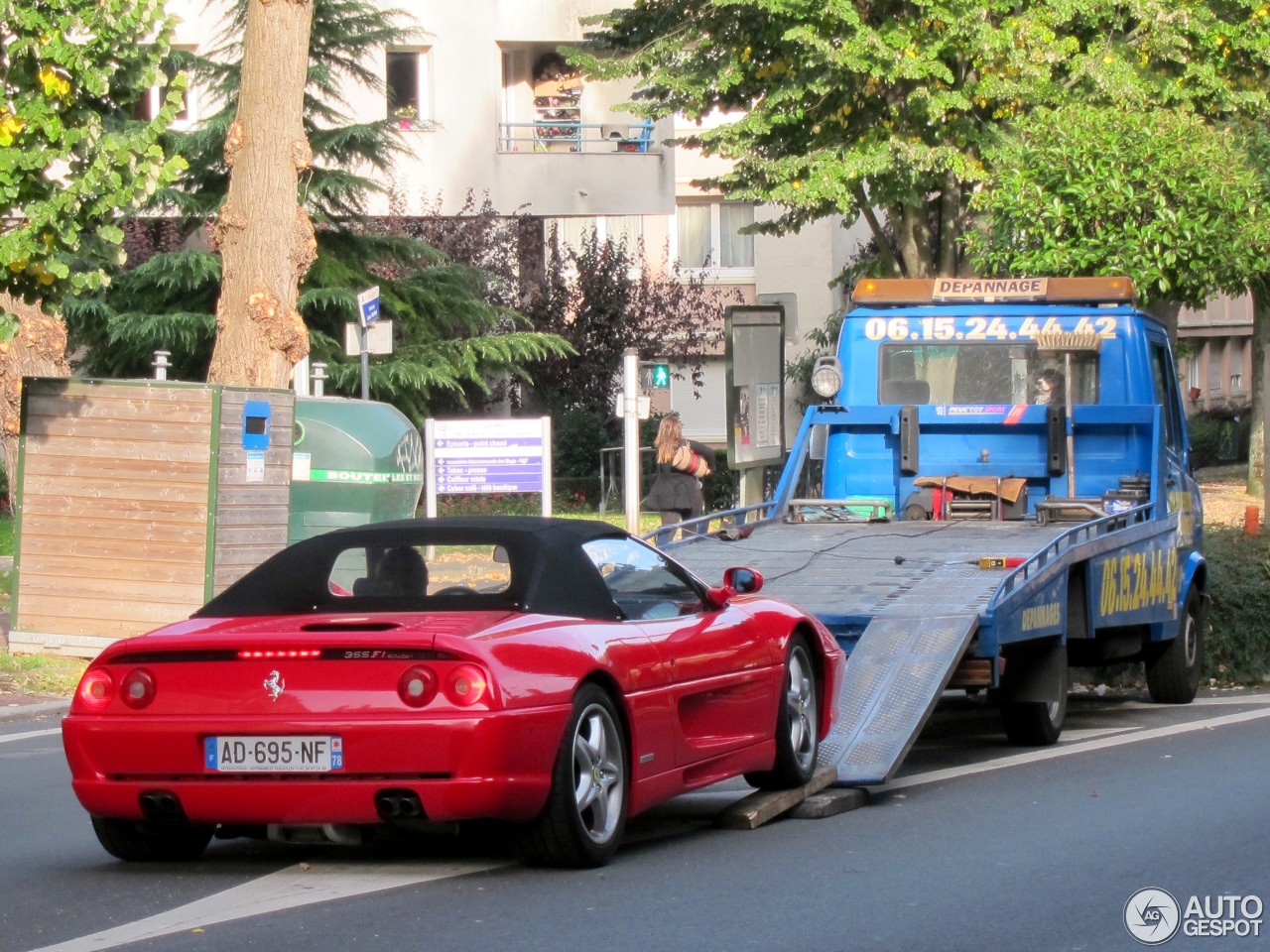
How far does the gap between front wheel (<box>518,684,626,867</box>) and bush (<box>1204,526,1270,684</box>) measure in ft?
27.5

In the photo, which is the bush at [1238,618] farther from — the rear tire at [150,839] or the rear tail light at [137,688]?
the rear tail light at [137,688]

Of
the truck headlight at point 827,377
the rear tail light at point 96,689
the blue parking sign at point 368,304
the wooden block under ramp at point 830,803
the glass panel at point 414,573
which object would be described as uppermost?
the blue parking sign at point 368,304

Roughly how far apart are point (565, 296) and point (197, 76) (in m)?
10.7

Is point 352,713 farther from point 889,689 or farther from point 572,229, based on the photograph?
point 572,229

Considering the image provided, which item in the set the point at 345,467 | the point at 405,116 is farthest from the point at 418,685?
the point at 405,116

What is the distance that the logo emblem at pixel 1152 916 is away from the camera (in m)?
5.95

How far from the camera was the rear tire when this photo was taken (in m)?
7.14

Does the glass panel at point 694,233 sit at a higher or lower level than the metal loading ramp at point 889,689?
higher

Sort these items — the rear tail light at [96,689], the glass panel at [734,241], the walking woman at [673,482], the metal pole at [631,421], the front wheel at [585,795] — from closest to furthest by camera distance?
1. the front wheel at [585,795]
2. the rear tail light at [96,689]
3. the walking woman at [673,482]
4. the metal pole at [631,421]
5. the glass panel at [734,241]

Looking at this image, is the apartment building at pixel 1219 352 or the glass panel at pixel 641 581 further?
the apartment building at pixel 1219 352

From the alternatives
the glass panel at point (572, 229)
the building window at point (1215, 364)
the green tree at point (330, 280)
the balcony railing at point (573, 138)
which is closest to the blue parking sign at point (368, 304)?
the green tree at point (330, 280)

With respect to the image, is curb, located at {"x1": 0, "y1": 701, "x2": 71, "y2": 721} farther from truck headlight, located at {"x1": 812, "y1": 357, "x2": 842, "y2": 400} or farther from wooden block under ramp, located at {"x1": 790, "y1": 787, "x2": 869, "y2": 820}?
wooden block under ramp, located at {"x1": 790, "y1": 787, "x2": 869, "y2": 820}

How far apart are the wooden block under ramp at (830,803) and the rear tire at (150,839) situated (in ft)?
8.01

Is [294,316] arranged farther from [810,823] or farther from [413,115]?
[413,115]
